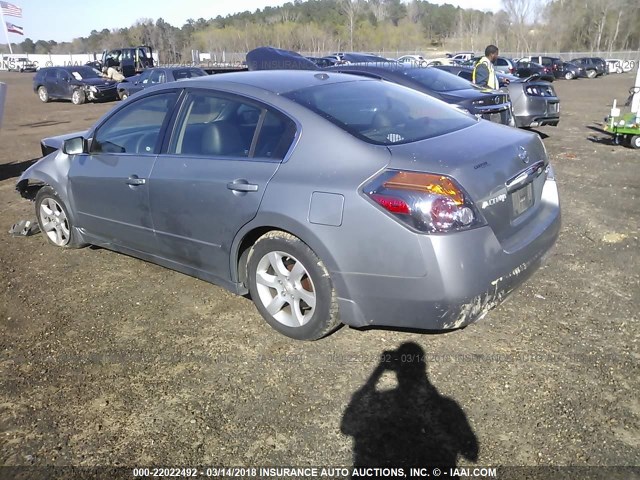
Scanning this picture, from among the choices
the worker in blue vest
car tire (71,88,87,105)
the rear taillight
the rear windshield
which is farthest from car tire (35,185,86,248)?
car tire (71,88,87,105)

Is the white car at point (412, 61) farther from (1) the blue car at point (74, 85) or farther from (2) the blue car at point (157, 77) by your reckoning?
(1) the blue car at point (74, 85)

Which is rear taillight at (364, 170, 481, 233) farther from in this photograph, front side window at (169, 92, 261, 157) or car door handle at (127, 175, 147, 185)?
car door handle at (127, 175, 147, 185)

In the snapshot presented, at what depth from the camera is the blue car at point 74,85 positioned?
2144 centimetres

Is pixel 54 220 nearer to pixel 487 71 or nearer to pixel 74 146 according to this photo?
pixel 74 146

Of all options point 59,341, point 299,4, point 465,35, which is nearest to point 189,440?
point 59,341

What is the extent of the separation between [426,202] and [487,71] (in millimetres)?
7816

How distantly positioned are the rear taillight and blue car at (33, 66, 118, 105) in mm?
21413

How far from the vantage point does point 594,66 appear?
125 feet

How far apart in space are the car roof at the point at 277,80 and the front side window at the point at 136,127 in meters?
0.27

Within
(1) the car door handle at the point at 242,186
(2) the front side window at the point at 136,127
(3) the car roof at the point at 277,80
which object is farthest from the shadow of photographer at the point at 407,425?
(2) the front side window at the point at 136,127

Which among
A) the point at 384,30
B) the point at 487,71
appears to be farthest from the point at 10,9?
the point at 384,30

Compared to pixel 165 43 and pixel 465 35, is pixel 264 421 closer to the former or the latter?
pixel 165 43

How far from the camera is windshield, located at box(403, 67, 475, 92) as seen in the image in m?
8.29

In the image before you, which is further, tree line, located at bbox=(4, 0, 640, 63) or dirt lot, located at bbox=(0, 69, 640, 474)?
tree line, located at bbox=(4, 0, 640, 63)
